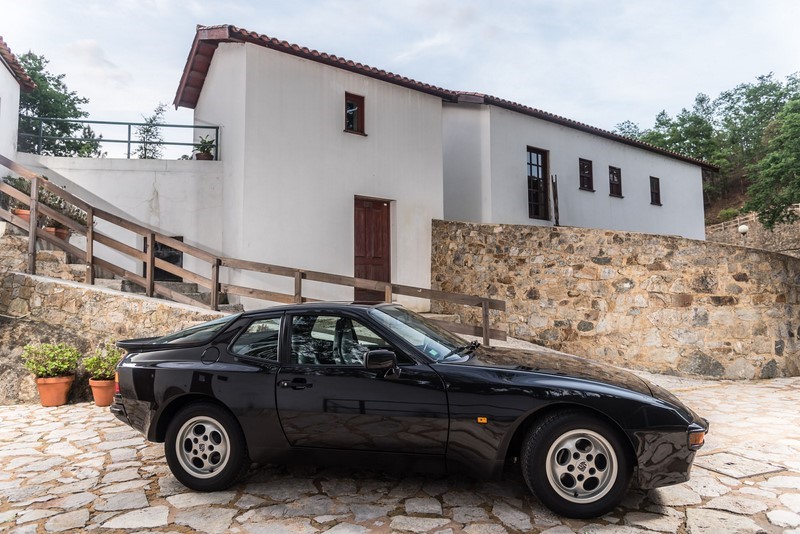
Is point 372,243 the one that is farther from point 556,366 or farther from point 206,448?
point 556,366

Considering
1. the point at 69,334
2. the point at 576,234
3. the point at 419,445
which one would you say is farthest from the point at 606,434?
the point at 69,334

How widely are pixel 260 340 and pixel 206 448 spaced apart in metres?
0.83

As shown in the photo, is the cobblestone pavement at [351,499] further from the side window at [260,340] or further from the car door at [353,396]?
the side window at [260,340]

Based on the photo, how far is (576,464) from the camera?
2783 mm

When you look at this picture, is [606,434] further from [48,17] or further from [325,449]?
[48,17]

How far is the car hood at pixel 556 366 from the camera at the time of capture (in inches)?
116

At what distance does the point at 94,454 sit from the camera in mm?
4242

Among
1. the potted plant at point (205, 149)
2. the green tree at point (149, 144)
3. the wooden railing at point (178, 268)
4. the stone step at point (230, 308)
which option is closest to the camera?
the wooden railing at point (178, 268)

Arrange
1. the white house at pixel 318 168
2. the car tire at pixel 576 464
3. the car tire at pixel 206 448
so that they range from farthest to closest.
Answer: the white house at pixel 318 168 → the car tire at pixel 206 448 → the car tire at pixel 576 464

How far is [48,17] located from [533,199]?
11.7 meters

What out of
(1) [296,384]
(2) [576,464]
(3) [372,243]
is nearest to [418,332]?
(1) [296,384]

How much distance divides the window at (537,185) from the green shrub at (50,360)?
10.6 m

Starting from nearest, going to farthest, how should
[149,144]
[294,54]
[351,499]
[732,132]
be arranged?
1. [351,499]
2. [294,54]
3. [149,144]
4. [732,132]

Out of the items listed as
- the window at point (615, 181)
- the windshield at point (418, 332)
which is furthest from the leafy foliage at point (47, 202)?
the window at point (615, 181)
